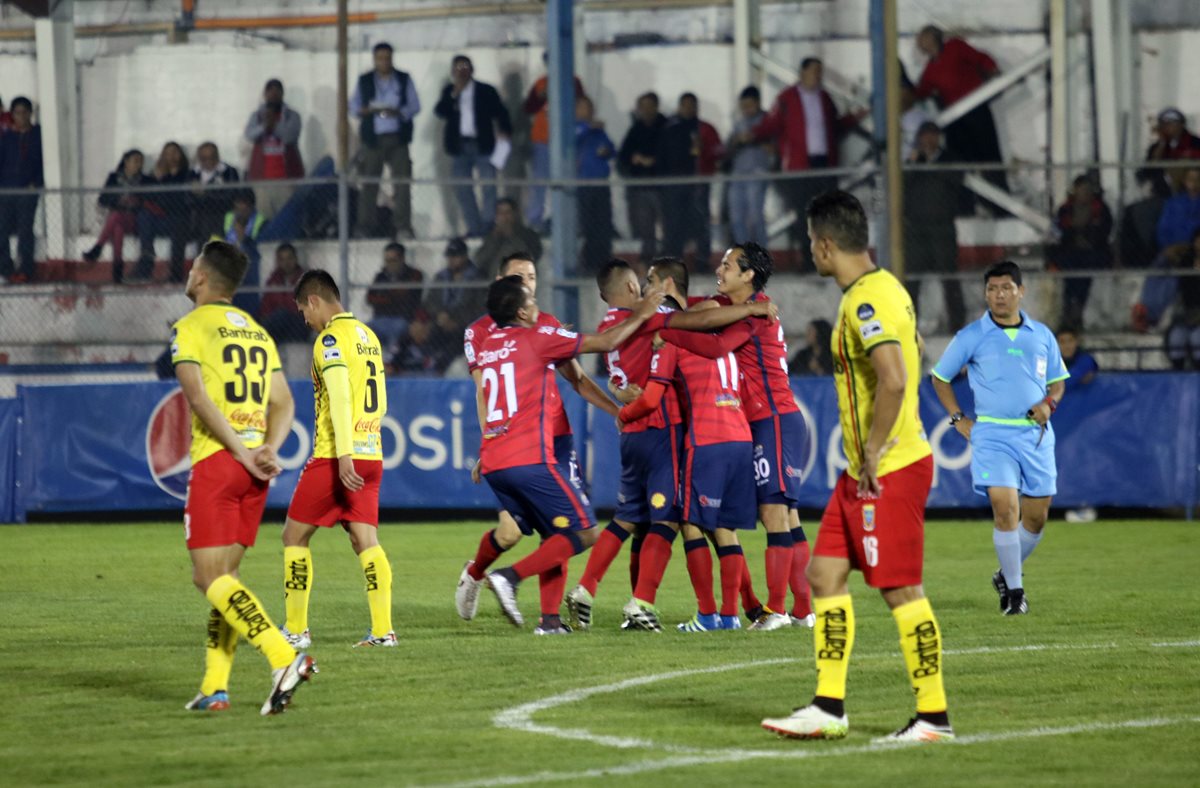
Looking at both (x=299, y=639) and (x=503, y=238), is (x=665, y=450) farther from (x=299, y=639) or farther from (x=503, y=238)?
(x=503, y=238)

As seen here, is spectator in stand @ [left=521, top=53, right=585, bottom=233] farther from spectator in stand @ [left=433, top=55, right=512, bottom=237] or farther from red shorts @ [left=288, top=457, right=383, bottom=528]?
red shorts @ [left=288, top=457, right=383, bottom=528]

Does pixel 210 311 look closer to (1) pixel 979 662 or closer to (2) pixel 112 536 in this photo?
(1) pixel 979 662

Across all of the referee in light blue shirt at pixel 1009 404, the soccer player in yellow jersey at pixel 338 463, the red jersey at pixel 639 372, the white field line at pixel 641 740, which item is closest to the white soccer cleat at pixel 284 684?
the white field line at pixel 641 740

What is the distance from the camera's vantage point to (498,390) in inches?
392

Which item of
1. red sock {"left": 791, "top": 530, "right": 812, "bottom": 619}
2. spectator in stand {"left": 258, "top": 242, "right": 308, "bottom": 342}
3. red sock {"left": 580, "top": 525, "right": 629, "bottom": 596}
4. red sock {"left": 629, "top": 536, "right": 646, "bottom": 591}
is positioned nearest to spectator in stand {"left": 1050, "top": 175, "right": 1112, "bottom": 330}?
spectator in stand {"left": 258, "top": 242, "right": 308, "bottom": 342}

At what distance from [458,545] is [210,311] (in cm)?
914

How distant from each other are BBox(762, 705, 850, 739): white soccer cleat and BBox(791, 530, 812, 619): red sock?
3.76 m

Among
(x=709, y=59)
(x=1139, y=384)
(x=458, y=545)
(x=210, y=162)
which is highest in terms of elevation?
(x=709, y=59)

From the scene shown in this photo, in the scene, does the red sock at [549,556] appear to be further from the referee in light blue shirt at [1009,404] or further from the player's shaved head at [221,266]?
the referee in light blue shirt at [1009,404]

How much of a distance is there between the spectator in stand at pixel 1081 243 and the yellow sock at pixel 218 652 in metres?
13.5

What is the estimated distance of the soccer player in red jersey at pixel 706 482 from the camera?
34.5 feet

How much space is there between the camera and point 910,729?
686 cm

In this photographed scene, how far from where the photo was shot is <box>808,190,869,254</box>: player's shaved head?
703 centimetres

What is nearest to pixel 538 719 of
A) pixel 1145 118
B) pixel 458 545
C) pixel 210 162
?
pixel 458 545
